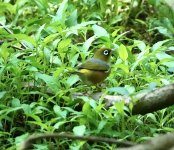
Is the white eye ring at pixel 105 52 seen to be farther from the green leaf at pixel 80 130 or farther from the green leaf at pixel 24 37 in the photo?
the green leaf at pixel 80 130

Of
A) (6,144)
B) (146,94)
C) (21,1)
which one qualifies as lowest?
(6,144)

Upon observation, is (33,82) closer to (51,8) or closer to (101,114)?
(101,114)

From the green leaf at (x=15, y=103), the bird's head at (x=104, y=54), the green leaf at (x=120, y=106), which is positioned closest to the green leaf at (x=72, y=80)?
the bird's head at (x=104, y=54)

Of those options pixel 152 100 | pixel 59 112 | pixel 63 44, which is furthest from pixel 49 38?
pixel 152 100

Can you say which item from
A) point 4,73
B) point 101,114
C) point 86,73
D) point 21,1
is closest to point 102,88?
point 86,73

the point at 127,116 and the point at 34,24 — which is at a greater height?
the point at 34,24

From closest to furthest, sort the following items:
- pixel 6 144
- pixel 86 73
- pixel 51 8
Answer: pixel 6 144
pixel 86 73
pixel 51 8

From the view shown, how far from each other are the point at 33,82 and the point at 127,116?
1.07 metres

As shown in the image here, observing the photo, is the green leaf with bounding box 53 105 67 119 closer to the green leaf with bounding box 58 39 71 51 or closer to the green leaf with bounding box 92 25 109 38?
the green leaf with bounding box 58 39 71 51

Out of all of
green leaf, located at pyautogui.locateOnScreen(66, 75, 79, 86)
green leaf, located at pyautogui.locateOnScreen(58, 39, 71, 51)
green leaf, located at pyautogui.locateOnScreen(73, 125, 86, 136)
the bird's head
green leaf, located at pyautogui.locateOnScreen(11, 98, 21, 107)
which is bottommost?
green leaf, located at pyautogui.locateOnScreen(73, 125, 86, 136)

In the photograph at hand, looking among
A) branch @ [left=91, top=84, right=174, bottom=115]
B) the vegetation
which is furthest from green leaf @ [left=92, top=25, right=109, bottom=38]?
branch @ [left=91, top=84, right=174, bottom=115]

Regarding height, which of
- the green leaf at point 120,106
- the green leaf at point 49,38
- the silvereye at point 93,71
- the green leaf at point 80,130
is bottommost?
the green leaf at point 80,130

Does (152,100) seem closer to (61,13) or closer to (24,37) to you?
(24,37)

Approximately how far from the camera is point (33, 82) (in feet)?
15.8
